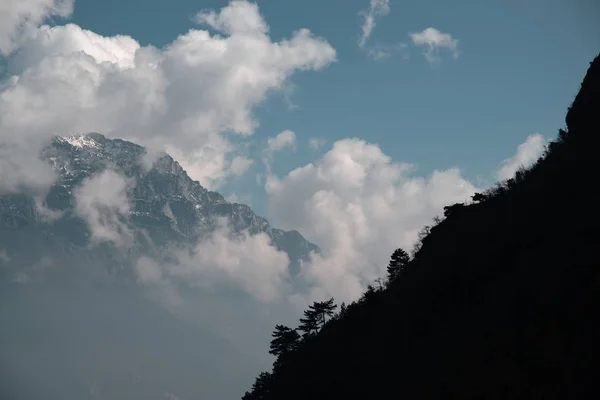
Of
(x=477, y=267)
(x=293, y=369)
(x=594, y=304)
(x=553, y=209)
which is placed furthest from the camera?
(x=293, y=369)

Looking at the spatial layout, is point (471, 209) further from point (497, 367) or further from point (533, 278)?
point (497, 367)

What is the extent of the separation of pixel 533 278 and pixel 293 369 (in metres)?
42.9

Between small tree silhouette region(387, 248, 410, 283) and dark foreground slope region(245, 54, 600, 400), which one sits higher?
small tree silhouette region(387, 248, 410, 283)

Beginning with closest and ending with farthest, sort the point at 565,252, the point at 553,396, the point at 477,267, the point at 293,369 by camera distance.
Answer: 1. the point at 553,396
2. the point at 565,252
3. the point at 477,267
4. the point at 293,369

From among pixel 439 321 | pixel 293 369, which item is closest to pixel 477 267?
pixel 439 321

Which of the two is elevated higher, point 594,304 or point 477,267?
point 477,267

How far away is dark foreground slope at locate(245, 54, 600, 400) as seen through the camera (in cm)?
3130

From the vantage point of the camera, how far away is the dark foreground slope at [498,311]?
31297 mm

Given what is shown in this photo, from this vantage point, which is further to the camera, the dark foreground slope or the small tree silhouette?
the small tree silhouette

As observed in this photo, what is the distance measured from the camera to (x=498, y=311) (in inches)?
1560

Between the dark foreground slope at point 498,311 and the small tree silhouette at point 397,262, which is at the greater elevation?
the small tree silhouette at point 397,262

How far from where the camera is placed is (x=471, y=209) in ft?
249

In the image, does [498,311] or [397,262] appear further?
[397,262]

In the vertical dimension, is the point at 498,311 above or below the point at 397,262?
below
